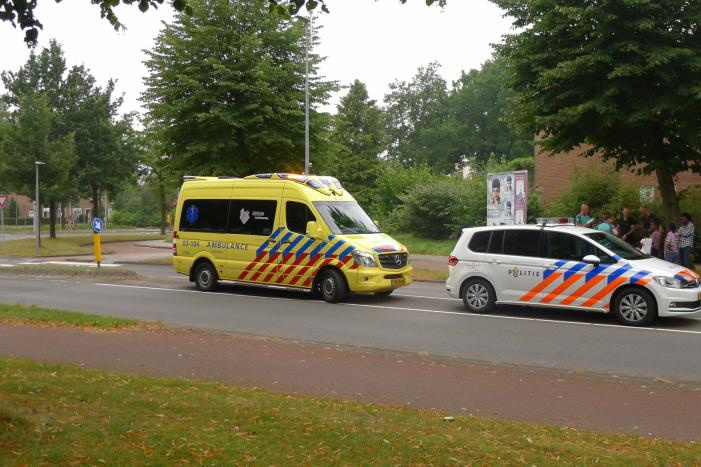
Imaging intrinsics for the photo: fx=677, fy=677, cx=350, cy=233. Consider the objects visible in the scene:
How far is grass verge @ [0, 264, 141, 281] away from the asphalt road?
2466 mm

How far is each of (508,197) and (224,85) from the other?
9.71 m

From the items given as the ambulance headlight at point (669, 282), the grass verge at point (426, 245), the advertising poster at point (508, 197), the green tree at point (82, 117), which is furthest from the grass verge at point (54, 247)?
the ambulance headlight at point (669, 282)

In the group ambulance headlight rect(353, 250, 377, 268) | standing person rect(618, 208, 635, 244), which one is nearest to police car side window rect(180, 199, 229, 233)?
ambulance headlight rect(353, 250, 377, 268)

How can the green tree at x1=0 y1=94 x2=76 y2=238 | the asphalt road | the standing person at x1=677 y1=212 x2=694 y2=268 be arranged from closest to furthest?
the asphalt road, the standing person at x1=677 y1=212 x2=694 y2=268, the green tree at x1=0 y1=94 x2=76 y2=238

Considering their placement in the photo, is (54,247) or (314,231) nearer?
(314,231)

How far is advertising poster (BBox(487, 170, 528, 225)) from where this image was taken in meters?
19.6

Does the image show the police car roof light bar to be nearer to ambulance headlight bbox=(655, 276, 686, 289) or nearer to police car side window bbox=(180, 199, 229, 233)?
ambulance headlight bbox=(655, 276, 686, 289)

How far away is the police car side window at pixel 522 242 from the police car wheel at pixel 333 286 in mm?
3422

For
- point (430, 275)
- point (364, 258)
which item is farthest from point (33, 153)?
point (364, 258)

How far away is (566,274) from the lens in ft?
38.1

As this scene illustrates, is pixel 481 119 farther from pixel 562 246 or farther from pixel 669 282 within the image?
pixel 669 282

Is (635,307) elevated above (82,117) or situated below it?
below

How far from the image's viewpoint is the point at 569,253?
11.7 metres

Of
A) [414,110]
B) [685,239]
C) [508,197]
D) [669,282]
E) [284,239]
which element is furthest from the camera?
[414,110]
